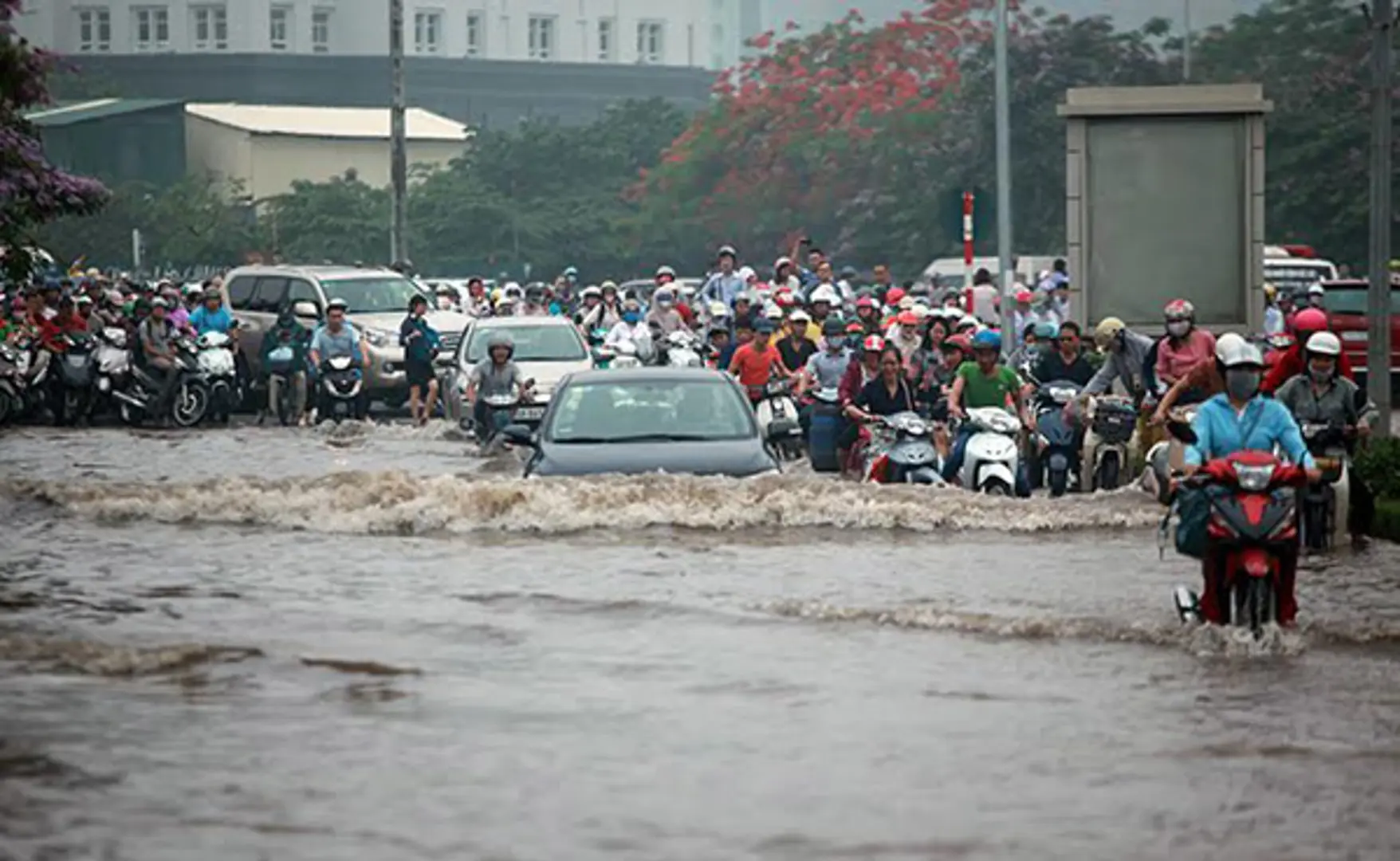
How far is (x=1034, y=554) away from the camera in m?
20.2

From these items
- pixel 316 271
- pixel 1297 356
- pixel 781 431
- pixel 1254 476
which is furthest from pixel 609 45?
pixel 1254 476

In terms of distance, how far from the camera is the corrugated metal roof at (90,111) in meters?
87.0

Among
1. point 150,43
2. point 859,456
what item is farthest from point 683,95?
point 859,456

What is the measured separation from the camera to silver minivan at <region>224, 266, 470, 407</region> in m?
39.5

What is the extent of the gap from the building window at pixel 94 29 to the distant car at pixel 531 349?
→ 7495 cm

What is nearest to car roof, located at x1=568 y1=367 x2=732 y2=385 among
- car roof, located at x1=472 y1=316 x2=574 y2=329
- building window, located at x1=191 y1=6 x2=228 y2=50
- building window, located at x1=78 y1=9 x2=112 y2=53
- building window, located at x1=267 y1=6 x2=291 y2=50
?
car roof, located at x1=472 y1=316 x2=574 y2=329

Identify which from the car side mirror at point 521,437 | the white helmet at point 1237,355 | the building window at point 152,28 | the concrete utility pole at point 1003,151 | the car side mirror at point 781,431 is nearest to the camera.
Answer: the white helmet at point 1237,355

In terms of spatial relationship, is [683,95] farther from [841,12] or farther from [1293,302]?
[1293,302]

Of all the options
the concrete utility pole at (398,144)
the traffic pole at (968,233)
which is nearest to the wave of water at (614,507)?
the traffic pole at (968,233)

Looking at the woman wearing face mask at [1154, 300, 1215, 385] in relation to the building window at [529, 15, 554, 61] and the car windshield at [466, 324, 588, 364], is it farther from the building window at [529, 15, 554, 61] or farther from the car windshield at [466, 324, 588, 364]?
the building window at [529, 15, 554, 61]

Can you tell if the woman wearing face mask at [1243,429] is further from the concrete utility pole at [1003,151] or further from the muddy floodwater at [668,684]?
the concrete utility pole at [1003,151]

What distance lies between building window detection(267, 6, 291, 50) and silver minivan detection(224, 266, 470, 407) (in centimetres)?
6600

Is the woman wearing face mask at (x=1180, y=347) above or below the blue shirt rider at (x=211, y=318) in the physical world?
above

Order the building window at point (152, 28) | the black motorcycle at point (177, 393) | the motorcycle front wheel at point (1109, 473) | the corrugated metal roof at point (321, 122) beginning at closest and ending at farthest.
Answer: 1. the motorcycle front wheel at point (1109, 473)
2. the black motorcycle at point (177, 393)
3. the corrugated metal roof at point (321, 122)
4. the building window at point (152, 28)
